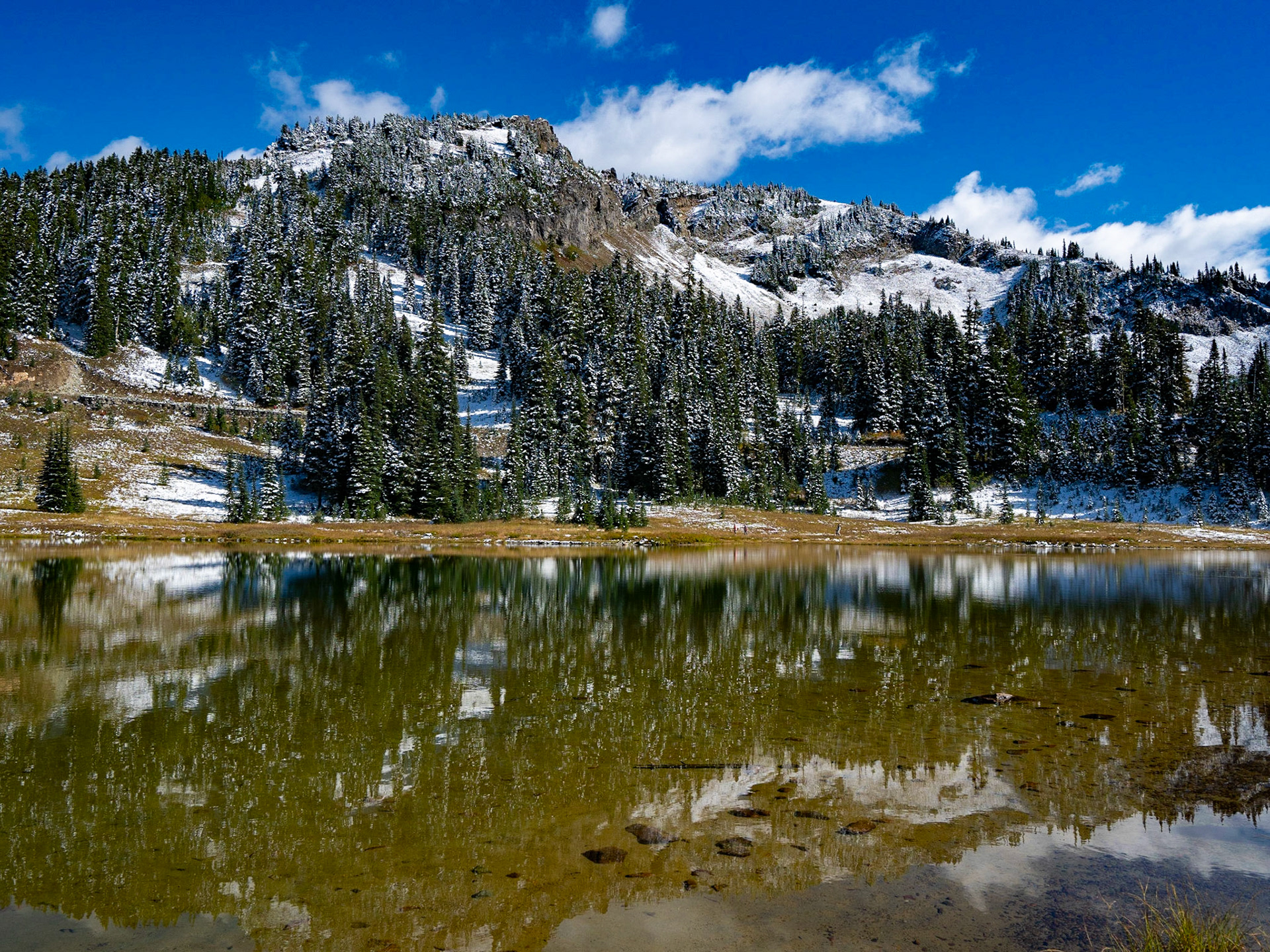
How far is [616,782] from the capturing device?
35.7ft

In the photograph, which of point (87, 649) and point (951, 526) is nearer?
point (87, 649)

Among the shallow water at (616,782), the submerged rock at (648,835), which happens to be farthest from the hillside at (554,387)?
the submerged rock at (648,835)

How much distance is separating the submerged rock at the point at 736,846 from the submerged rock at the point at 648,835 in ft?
1.89

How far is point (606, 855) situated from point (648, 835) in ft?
2.45

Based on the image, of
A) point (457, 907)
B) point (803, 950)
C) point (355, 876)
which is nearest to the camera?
point (803, 950)

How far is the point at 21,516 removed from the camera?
2840 inches

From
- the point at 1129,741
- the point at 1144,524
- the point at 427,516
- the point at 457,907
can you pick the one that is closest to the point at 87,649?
the point at 457,907

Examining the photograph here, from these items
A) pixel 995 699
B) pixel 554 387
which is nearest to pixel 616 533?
pixel 554 387

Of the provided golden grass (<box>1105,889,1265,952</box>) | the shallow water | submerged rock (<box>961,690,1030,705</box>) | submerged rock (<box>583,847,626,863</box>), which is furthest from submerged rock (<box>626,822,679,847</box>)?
submerged rock (<box>961,690,1030,705</box>)

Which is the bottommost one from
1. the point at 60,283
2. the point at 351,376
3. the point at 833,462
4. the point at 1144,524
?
the point at 1144,524

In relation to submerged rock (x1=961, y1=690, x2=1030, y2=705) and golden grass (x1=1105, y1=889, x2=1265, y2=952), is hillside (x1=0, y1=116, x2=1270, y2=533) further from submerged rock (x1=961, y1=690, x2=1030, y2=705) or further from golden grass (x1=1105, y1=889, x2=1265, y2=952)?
golden grass (x1=1105, y1=889, x2=1265, y2=952)

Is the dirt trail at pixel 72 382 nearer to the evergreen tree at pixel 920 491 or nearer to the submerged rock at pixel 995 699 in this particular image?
the evergreen tree at pixel 920 491

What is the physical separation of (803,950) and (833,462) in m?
112

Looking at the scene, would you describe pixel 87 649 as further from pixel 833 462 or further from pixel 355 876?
pixel 833 462
